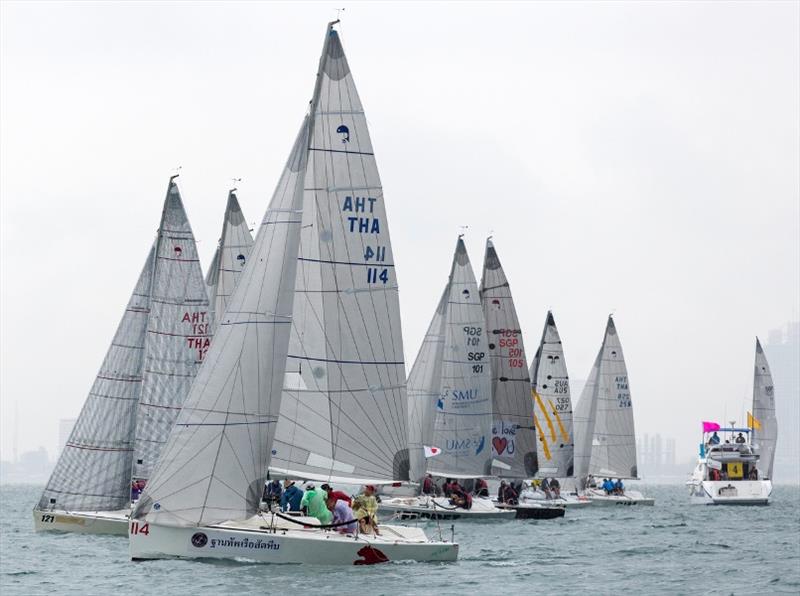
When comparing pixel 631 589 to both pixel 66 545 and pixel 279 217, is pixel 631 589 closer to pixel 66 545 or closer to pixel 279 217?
pixel 279 217

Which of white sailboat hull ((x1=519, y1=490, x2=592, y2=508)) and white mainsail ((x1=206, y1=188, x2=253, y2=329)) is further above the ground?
white mainsail ((x1=206, y1=188, x2=253, y2=329))

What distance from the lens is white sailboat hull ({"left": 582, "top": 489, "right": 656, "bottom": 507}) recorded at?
257 ft

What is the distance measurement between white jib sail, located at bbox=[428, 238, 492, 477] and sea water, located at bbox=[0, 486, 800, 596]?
13.6 ft

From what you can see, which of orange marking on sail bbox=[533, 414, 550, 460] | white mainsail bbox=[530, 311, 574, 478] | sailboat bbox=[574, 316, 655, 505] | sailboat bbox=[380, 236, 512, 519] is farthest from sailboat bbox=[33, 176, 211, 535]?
sailboat bbox=[574, 316, 655, 505]

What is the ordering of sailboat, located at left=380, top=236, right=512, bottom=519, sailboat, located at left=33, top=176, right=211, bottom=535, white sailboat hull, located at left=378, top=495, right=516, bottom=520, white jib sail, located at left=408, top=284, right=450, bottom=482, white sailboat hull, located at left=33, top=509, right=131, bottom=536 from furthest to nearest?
white jib sail, located at left=408, top=284, right=450, bottom=482 → sailboat, located at left=380, top=236, right=512, bottom=519 → white sailboat hull, located at left=378, top=495, right=516, bottom=520 → sailboat, located at left=33, top=176, right=211, bottom=535 → white sailboat hull, located at left=33, top=509, right=131, bottom=536

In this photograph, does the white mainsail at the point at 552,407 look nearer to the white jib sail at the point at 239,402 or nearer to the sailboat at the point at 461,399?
the sailboat at the point at 461,399

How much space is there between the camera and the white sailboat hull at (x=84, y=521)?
42031 mm

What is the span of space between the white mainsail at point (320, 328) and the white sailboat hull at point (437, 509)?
16190 millimetres

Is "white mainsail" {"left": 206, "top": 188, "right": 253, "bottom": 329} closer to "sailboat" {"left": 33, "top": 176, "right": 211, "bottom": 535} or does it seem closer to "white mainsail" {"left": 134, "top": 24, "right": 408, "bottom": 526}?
"sailboat" {"left": 33, "top": 176, "right": 211, "bottom": 535}

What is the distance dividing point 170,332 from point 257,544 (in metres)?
15.8

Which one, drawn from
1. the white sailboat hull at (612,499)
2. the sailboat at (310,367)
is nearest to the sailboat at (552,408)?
the white sailboat hull at (612,499)

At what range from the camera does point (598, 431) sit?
83375 mm

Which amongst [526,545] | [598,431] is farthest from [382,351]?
[598,431]

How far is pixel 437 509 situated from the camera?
5122 centimetres
